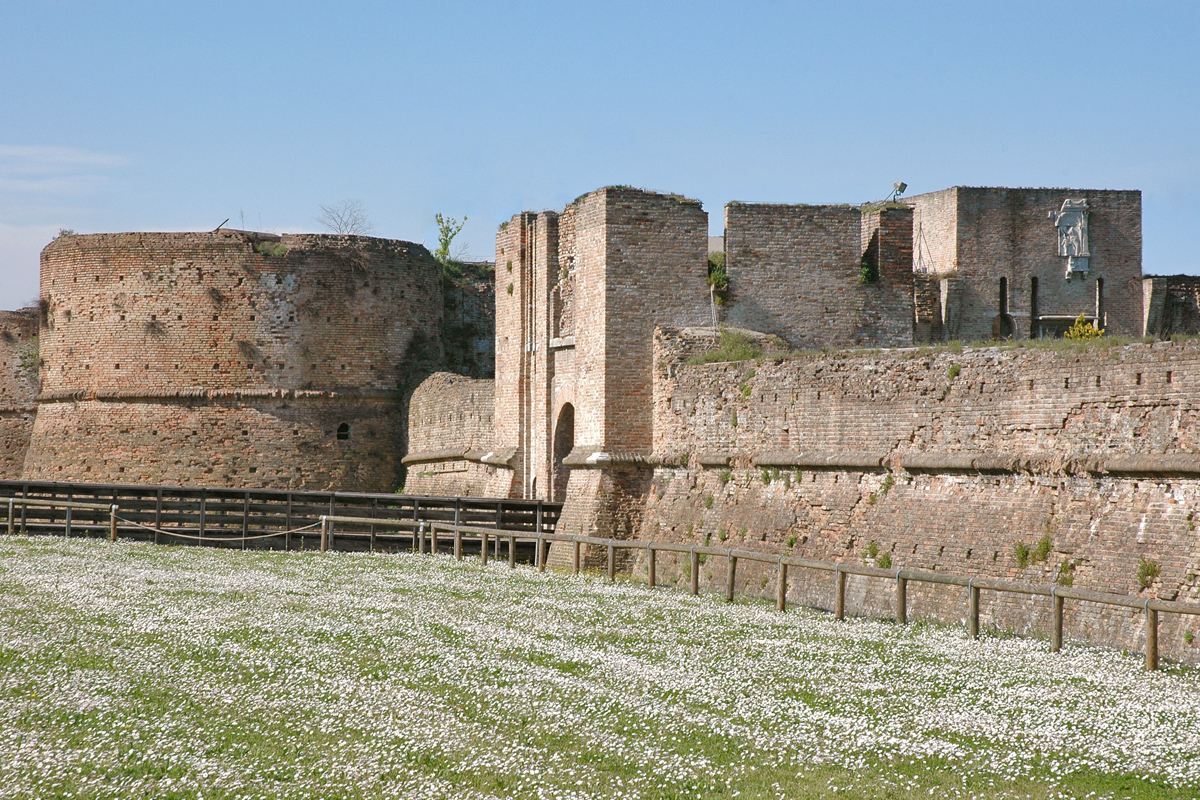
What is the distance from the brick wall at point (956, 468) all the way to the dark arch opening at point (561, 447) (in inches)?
133

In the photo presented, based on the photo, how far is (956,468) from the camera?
46.3 ft

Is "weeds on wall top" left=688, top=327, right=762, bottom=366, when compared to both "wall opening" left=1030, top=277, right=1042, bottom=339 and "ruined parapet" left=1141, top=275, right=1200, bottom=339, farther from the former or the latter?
"ruined parapet" left=1141, top=275, right=1200, bottom=339

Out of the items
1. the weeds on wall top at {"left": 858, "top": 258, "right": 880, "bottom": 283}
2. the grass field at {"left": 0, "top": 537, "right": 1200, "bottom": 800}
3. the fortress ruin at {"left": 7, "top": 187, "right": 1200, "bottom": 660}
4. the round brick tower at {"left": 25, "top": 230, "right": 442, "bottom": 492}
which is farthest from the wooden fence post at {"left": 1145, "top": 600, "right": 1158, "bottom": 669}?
the round brick tower at {"left": 25, "top": 230, "right": 442, "bottom": 492}

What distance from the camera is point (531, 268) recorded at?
75.6 ft

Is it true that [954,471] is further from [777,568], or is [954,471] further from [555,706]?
A: [555,706]

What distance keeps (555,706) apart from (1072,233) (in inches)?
682

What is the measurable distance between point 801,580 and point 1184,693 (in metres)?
7.00

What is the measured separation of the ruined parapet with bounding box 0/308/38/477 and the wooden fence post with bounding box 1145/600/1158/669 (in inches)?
1240

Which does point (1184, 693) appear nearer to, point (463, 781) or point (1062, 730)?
point (1062, 730)

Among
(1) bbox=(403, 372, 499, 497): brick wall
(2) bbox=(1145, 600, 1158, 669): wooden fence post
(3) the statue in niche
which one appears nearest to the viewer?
(2) bbox=(1145, 600, 1158, 669): wooden fence post

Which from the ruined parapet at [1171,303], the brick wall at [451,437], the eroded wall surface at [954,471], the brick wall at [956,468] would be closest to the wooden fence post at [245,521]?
the brick wall at [451,437]

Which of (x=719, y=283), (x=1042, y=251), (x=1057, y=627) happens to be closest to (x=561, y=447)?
(x=719, y=283)

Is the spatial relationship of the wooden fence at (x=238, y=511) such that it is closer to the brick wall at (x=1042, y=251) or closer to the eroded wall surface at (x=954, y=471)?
the eroded wall surface at (x=954, y=471)

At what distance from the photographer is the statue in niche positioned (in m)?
22.8
